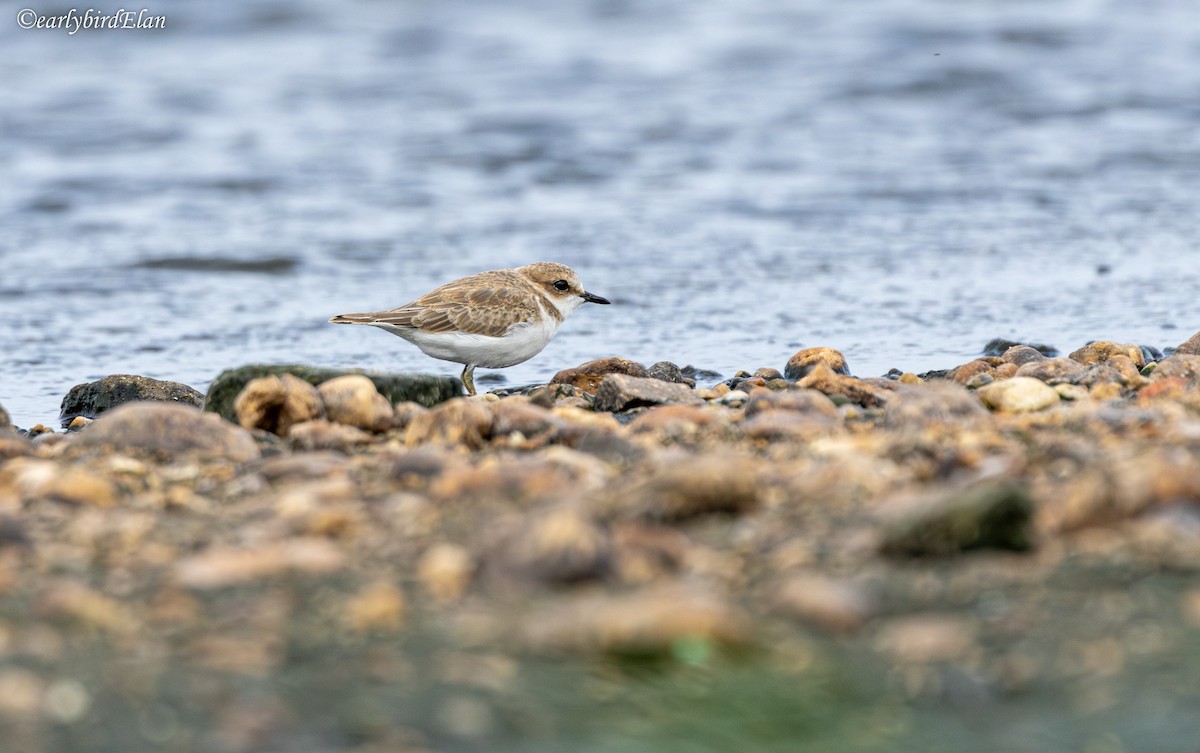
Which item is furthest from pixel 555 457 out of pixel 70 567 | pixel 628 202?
pixel 628 202

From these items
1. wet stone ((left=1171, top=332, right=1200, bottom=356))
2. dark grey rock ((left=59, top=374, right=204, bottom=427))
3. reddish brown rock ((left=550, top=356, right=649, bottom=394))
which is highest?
wet stone ((left=1171, top=332, right=1200, bottom=356))

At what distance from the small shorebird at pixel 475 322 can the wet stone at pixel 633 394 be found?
93cm

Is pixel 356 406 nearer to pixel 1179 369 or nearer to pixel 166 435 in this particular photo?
pixel 166 435

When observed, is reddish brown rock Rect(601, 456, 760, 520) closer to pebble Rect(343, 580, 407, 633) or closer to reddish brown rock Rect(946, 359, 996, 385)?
pebble Rect(343, 580, 407, 633)

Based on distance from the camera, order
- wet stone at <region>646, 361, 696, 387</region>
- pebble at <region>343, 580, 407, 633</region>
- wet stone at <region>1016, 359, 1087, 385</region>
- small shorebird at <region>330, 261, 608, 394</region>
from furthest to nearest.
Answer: wet stone at <region>646, 361, 696, 387</region>
small shorebird at <region>330, 261, 608, 394</region>
wet stone at <region>1016, 359, 1087, 385</region>
pebble at <region>343, 580, 407, 633</region>

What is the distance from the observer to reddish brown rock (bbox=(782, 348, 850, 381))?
641cm

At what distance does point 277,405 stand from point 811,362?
2485mm

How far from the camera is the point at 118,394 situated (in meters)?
6.32

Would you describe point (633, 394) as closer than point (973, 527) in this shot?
No

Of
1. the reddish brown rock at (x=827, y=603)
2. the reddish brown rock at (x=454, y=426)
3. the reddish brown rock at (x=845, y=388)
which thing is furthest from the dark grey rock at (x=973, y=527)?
the reddish brown rock at (x=845, y=388)

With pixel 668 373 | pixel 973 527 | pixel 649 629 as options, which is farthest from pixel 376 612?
pixel 668 373

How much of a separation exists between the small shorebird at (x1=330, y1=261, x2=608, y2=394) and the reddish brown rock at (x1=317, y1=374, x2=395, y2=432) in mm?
1436

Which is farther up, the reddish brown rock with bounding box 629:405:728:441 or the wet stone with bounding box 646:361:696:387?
the reddish brown rock with bounding box 629:405:728:441

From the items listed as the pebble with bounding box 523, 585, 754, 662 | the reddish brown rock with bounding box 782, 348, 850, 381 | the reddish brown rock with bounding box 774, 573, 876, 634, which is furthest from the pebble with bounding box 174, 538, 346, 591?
the reddish brown rock with bounding box 782, 348, 850, 381
